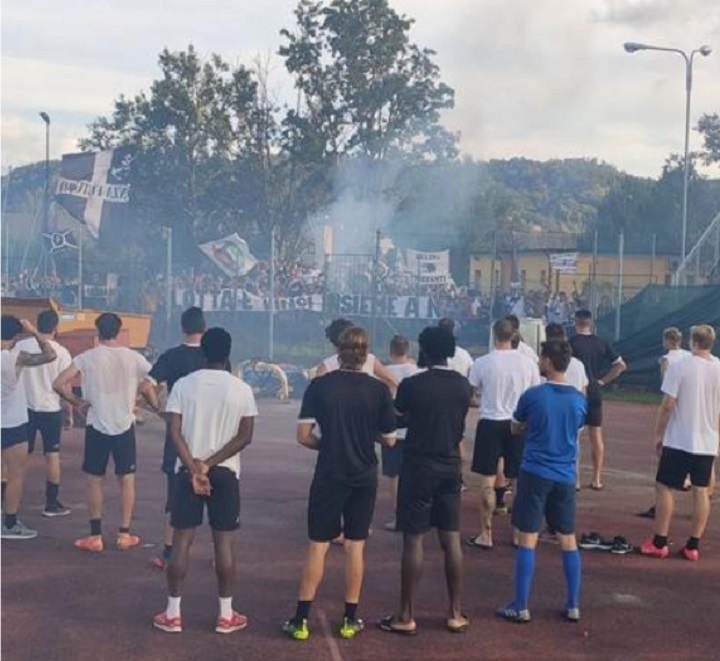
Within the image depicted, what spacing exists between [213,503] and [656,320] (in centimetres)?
1994

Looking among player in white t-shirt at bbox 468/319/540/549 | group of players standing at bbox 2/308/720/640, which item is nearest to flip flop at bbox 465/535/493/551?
player in white t-shirt at bbox 468/319/540/549

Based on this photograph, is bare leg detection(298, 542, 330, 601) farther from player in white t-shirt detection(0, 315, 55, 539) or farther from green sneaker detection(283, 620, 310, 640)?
player in white t-shirt detection(0, 315, 55, 539)

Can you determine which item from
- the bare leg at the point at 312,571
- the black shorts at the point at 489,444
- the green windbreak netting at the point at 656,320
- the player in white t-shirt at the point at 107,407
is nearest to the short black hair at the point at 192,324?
the player in white t-shirt at the point at 107,407

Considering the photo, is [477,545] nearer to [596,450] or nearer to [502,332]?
[502,332]

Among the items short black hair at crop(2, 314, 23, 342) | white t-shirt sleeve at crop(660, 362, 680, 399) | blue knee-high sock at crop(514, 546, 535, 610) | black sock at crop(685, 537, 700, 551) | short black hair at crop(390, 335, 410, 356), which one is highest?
short black hair at crop(2, 314, 23, 342)

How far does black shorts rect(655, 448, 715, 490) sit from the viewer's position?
891 cm

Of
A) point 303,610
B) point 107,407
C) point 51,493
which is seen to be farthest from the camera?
point 51,493

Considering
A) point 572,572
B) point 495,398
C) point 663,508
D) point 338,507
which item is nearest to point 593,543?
point 663,508

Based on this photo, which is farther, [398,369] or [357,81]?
[357,81]

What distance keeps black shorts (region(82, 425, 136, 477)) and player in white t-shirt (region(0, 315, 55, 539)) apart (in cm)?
80

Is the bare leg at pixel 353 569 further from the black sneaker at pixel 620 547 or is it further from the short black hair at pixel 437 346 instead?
the black sneaker at pixel 620 547

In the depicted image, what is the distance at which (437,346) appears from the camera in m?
7.11

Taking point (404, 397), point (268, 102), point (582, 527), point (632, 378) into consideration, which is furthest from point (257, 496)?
point (268, 102)

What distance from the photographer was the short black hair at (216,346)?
6859 mm
